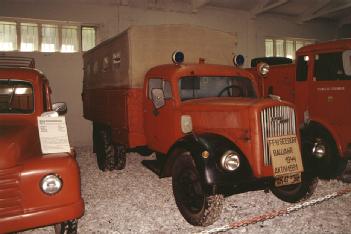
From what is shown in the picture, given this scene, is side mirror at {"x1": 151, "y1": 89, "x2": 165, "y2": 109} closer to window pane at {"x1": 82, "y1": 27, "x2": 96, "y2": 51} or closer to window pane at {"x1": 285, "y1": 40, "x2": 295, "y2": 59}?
window pane at {"x1": 82, "y1": 27, "x2": 96, "y2": 51}

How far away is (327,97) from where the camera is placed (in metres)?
5.61

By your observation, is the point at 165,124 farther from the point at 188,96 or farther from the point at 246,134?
the point at 246,134

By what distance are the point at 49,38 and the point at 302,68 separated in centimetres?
734

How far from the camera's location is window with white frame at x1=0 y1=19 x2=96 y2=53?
9.13 metres

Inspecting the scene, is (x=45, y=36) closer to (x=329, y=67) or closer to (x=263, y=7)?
(x=263, y=7)

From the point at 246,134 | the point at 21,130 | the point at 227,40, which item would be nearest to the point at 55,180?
the point at 21,130

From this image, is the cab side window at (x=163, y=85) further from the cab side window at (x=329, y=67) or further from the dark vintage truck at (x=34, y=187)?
the cab side window at (x=329, y=67)

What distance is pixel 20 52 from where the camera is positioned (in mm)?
9117

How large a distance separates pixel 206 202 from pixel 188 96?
5.21ft

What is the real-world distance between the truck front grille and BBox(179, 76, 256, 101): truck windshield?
2466 mm

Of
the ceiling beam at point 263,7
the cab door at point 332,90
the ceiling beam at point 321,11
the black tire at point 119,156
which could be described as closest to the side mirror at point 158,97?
the black tire at point 119,156

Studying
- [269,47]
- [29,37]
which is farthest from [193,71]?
[269,47]

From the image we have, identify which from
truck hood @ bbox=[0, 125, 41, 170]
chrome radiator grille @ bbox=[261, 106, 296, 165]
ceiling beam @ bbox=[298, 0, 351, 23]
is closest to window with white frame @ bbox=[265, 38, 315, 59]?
ceiling beam @ bbox=[298, 0, 351, 23]

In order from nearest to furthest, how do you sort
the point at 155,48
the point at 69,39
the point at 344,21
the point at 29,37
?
A: the point at 155,48, the point at 29,37, the point at 69,39, the point at 344,21
